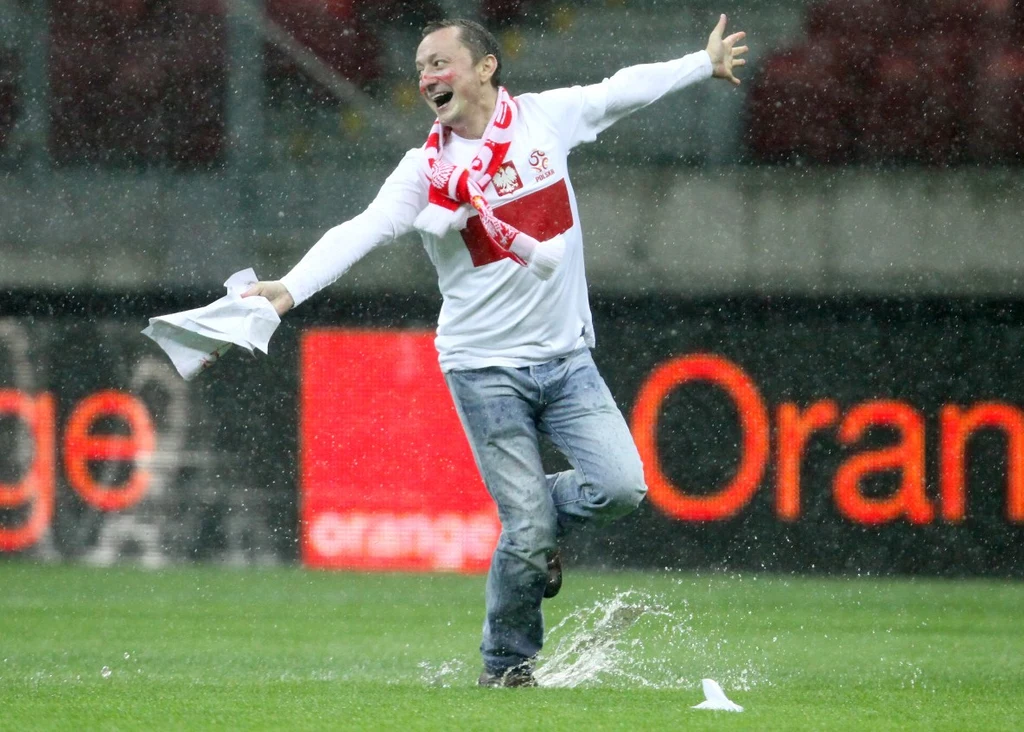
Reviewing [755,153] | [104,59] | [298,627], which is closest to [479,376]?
[298,627]

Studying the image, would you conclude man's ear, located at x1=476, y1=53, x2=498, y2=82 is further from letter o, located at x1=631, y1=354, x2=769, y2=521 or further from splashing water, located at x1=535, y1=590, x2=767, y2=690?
letter o, located at x1=631, y1=354, x2=769, y2=521

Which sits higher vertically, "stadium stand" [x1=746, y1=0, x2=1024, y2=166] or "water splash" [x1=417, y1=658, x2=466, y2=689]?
"stadium stand" [x1=746, y1=0, x2=1024, y2=166]

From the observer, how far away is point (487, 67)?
199 inches

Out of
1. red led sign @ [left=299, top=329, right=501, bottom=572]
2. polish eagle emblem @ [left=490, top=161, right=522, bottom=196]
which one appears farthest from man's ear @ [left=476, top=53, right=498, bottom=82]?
red led sign @ [left=299, top=329, right=501, bottom=572]

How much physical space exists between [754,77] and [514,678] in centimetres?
659

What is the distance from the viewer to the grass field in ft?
14.5

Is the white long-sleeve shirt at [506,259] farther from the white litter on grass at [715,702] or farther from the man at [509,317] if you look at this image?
the white litter on grass at [715,702]

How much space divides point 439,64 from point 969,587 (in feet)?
18.1

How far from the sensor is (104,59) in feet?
36.7

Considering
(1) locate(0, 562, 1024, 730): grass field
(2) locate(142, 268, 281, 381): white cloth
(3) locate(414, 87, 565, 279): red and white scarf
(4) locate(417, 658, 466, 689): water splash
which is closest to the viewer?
(1) locate(0, 562, 1024, 730): grass field

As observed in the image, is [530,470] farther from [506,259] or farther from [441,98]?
[441,98]

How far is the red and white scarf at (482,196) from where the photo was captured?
15.8ft

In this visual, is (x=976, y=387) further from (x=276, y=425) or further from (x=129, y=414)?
(x=129, y=414)

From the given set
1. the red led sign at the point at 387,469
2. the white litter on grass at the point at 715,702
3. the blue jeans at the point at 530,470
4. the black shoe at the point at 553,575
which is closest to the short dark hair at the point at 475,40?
the blue jeans at the point at 530,470
